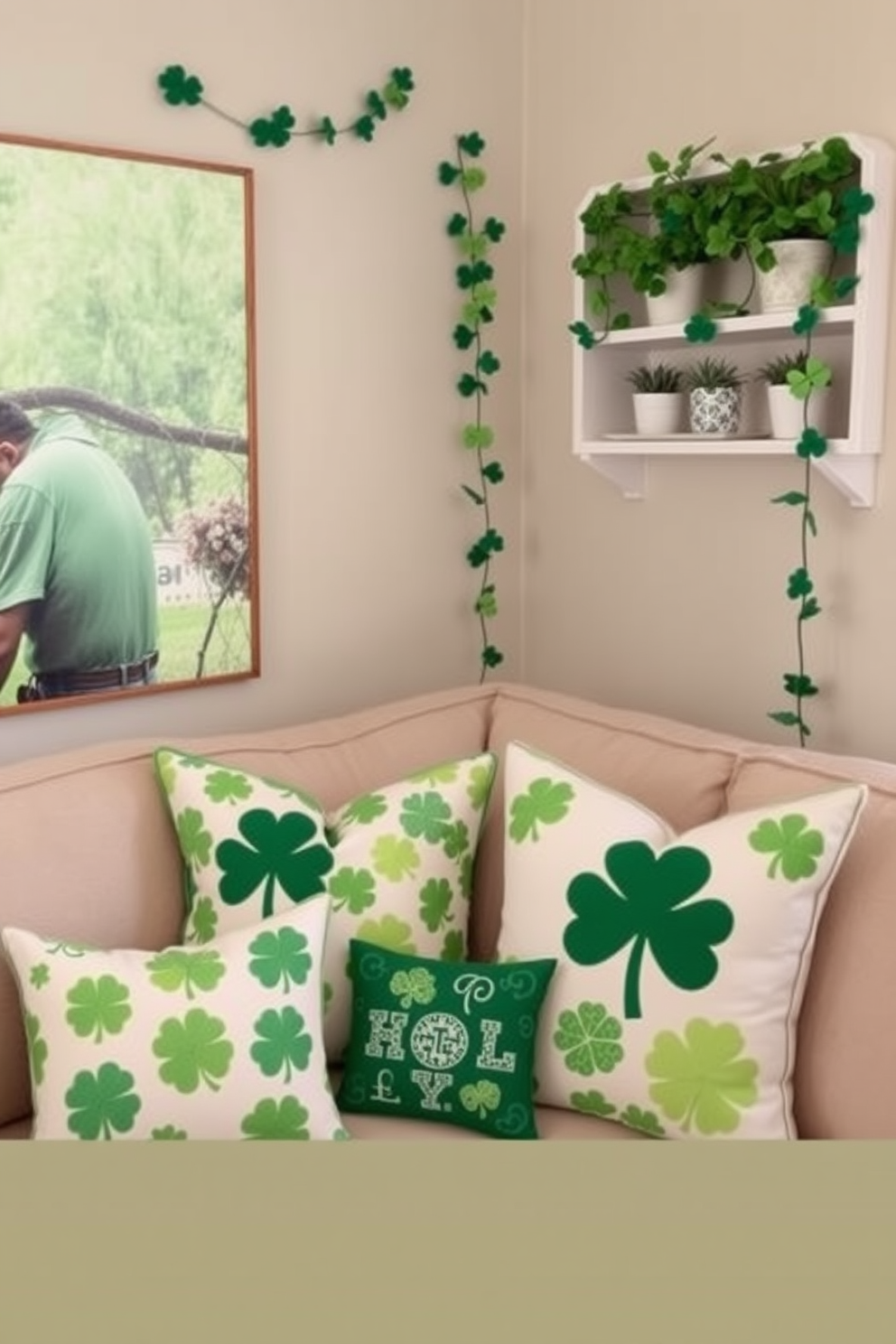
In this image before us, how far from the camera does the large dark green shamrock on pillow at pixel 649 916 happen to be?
1.62 m

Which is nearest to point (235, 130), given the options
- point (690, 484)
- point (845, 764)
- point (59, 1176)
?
point (690, 484)

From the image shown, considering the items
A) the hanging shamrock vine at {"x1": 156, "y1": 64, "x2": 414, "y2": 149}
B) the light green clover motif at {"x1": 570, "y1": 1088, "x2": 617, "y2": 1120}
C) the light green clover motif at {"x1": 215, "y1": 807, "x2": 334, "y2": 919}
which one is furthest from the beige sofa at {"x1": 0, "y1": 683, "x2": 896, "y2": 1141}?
the hanging shamrock vine at {"x1": 156, "y1": 64, "x2": 414, "y2": 149}

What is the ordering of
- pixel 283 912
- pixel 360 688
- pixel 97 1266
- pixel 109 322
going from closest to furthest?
pixel 97 1266, pixel 283 912, pixel 109 322, pixel 360 688

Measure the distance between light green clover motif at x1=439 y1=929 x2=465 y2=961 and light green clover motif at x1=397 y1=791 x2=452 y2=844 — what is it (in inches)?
5.2

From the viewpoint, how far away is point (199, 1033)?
1562 mm

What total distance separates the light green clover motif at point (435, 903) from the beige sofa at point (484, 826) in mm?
119

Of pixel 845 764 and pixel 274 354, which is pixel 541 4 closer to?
pixel 274 354

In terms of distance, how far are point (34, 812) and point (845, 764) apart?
1069 mm

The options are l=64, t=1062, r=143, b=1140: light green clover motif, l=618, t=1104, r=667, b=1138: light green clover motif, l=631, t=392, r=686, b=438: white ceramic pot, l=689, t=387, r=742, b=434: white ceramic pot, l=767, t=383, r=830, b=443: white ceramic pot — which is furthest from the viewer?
l=631, t=392, r=686, b=438: white ceramic pot

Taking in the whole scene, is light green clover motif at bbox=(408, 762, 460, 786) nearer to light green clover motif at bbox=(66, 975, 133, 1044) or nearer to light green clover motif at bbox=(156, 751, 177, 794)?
light green clover motif at bbox=(156, 751, 177, 794)

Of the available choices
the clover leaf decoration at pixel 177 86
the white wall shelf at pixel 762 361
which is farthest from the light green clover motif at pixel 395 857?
the clover leaf decoration at pixel 177 86

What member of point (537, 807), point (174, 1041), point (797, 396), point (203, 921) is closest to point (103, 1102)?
point (174, 1041)

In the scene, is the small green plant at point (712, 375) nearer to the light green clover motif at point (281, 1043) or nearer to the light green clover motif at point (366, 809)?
the light green clover motif at point (366, 809)

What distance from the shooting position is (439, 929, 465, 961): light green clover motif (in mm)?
1881
